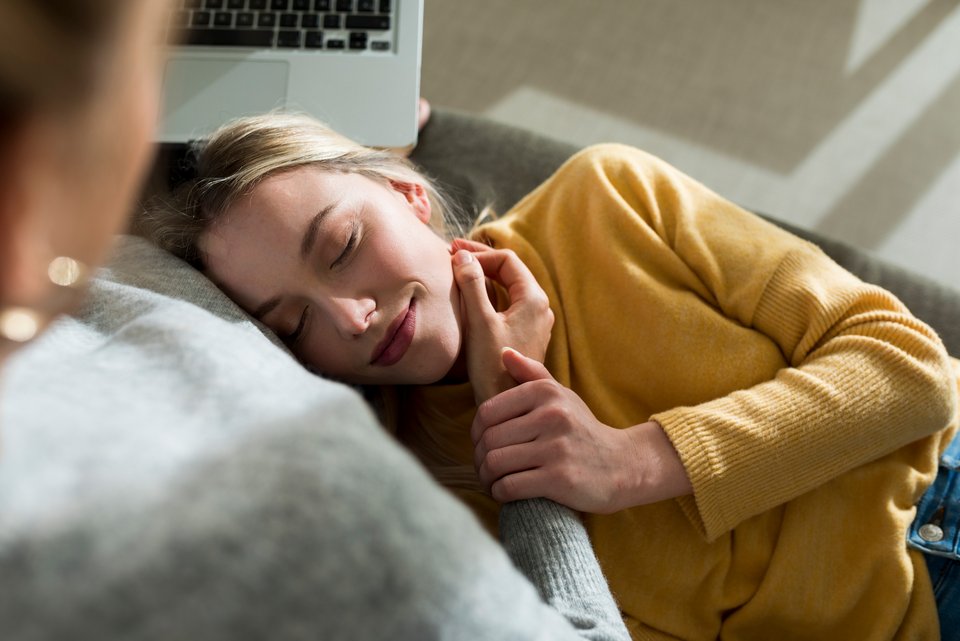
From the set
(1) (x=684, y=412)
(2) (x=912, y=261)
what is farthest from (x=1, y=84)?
(2) (x=912, y=261)

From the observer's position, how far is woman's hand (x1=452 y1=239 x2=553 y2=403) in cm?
99

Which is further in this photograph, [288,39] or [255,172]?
[288,39]

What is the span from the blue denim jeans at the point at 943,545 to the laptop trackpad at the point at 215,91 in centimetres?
105

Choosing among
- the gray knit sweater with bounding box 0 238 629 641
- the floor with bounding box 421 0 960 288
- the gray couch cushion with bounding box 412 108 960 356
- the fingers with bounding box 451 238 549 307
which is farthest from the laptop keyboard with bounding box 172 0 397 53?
the gray knit sweater with bounding box 0 238 629 641

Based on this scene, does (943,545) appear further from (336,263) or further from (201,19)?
(201,19)

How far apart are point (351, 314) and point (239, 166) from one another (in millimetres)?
257

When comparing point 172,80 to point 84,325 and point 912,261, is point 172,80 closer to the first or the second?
point 84,325

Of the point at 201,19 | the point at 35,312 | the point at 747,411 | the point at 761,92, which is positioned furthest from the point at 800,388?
the point at 761,92

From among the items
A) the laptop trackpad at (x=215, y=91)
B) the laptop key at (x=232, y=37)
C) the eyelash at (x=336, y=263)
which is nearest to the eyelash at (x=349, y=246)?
the eyelash at (x=336, y=263)

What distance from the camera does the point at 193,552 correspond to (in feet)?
1.35

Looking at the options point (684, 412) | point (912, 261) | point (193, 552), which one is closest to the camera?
point (193, 552)

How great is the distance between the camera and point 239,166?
1.03 metres

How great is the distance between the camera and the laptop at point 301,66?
1.30 metres

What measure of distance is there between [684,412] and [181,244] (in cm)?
63
